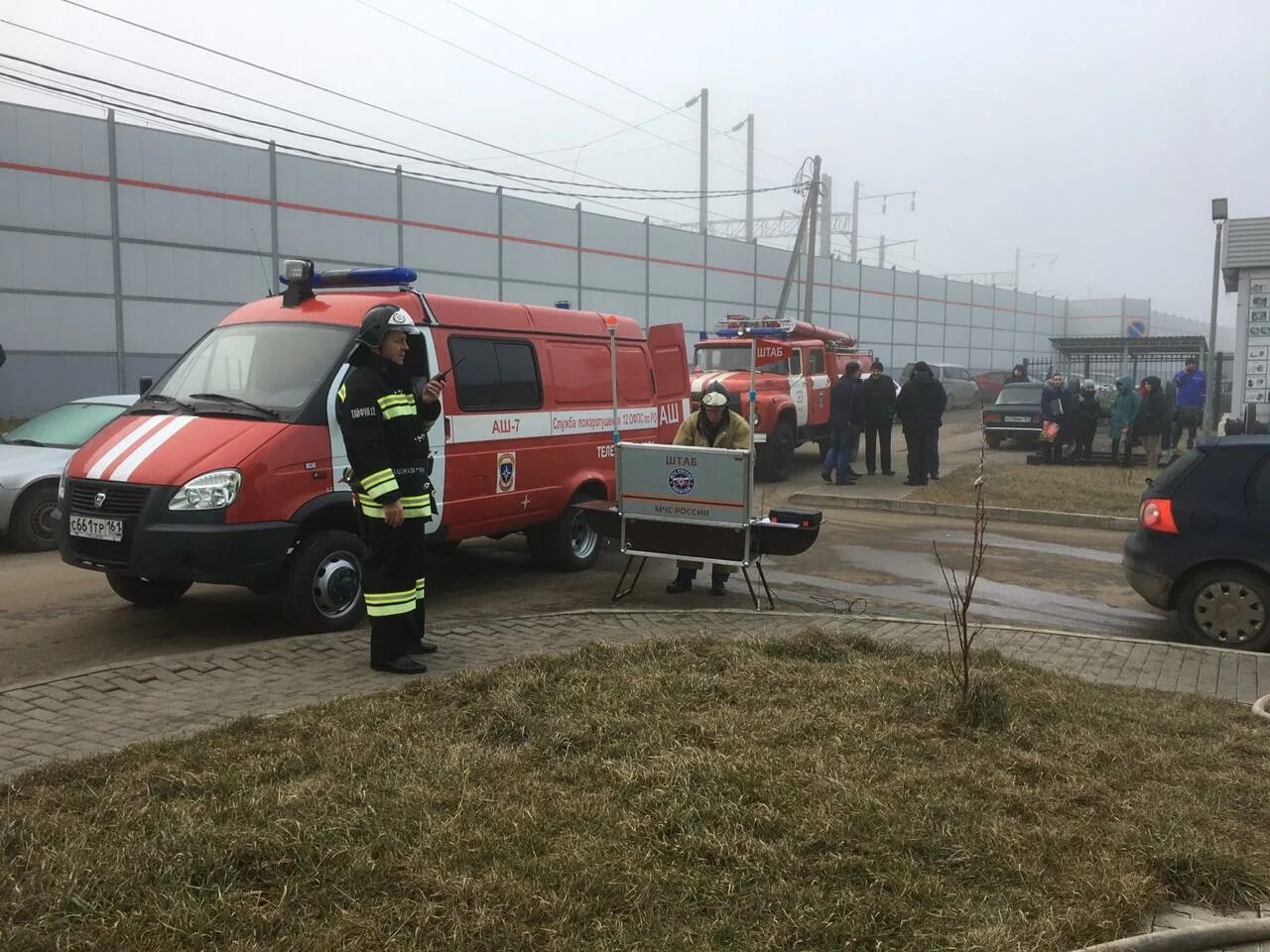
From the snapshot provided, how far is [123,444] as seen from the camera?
6.65 meters

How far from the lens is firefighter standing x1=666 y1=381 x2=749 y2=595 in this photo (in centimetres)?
825

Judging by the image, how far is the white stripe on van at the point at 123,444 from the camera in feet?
21.4

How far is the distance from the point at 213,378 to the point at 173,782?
3911 millimetres

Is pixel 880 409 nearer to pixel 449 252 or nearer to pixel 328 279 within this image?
pixel 328 279

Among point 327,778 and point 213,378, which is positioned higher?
point 213,378

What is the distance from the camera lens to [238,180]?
22766 mm

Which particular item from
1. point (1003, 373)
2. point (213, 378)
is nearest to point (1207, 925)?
→ point (213, 378)

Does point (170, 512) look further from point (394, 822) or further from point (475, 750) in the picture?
point (394, 822)

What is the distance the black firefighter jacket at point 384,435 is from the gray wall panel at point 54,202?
1772 cm

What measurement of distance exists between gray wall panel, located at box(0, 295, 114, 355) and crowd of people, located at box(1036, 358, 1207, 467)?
60.4 ft

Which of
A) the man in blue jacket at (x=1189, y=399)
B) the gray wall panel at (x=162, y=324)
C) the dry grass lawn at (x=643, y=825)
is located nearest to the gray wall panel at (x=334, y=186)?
the gray wall panel at (x=162, y=324)

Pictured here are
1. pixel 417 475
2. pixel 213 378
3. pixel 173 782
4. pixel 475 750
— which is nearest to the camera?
pixel 173 782

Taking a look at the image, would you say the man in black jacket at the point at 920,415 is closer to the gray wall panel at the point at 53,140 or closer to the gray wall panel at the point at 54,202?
the gray wall panel at the point at 54,202

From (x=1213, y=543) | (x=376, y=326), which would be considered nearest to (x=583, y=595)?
(x=376, y=326)
